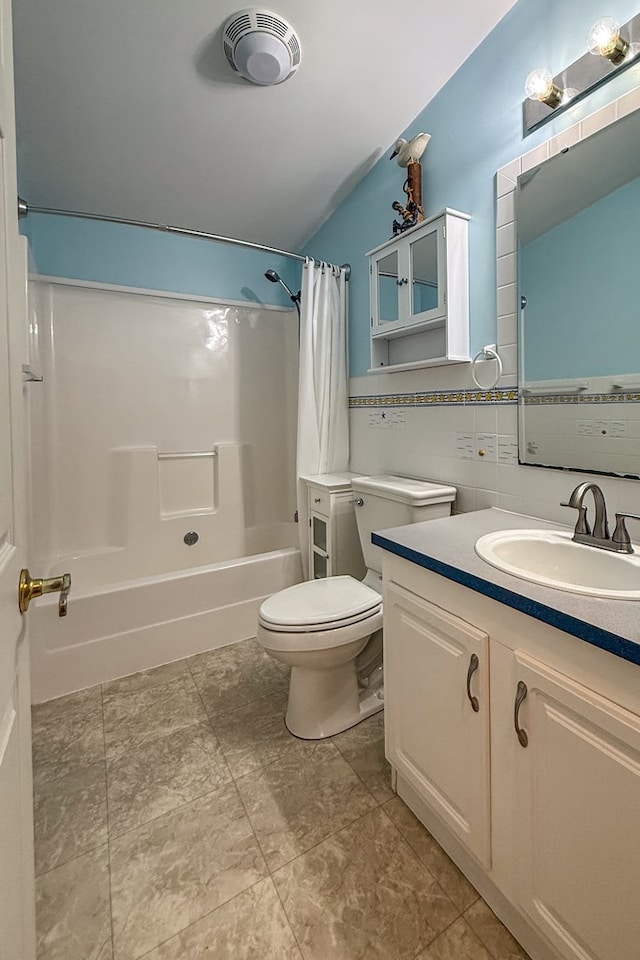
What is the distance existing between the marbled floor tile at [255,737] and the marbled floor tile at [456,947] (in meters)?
0.62

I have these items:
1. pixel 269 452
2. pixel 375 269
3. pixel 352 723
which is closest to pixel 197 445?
pixel 269 452

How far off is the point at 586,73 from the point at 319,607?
179 centimetres

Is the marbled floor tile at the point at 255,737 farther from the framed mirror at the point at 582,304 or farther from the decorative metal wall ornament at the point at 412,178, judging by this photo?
the decorative metal wall ornament at the point at 412,178

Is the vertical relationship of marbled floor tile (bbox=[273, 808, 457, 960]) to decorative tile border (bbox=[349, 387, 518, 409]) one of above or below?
below

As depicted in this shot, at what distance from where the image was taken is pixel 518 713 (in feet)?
2.74

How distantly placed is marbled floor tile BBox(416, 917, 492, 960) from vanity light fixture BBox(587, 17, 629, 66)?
7.12ft

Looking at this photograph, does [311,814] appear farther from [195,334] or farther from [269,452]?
[195,334]

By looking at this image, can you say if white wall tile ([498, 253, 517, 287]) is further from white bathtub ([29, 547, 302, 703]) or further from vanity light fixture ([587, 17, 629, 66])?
white bathtub ([29, 547, 302, 703])

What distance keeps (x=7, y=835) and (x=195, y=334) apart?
2.54 metres

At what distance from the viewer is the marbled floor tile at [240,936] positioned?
0.91 metres

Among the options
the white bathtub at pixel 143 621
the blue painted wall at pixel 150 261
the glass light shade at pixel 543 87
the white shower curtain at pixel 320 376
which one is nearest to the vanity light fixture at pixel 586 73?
the glass light shade at pixel 543 87

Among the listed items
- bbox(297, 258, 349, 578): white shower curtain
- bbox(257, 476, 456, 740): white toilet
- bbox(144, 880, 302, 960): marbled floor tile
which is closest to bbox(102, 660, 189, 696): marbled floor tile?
bbox(257, 476, 456, 740): white toilet

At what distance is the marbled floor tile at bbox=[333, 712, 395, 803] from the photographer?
4.35 ft

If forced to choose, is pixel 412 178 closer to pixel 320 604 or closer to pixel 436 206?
Result: pixel 436 206
